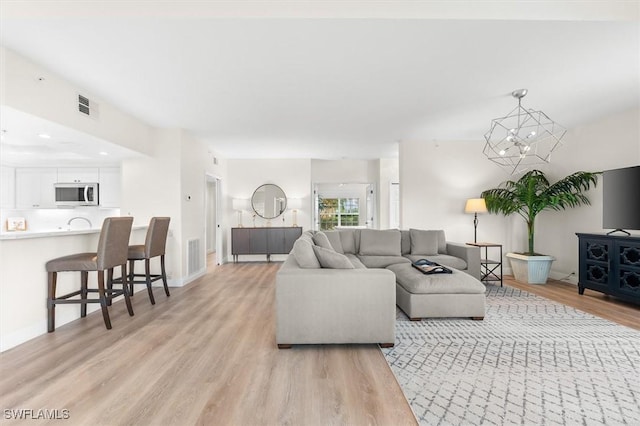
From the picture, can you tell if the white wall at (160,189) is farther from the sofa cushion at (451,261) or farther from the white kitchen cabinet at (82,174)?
the sofa cushion at (451,261)

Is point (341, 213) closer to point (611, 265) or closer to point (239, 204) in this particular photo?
point (239, 204)

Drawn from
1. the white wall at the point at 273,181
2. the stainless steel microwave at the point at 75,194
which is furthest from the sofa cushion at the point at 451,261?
the stainless steel microwave at the point at 75,194

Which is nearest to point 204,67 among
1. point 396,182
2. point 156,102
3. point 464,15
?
point 156,102

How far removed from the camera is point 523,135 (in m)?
5.18

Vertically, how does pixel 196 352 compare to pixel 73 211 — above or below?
below

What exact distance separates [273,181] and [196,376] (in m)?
5.59

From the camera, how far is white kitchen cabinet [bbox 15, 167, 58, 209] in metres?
5.41

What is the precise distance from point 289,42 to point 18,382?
3009 mm

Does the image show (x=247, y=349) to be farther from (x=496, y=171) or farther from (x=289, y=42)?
(x=496, y=171)

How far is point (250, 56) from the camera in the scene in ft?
8.67

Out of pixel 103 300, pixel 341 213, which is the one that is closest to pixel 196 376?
pixel 103 300

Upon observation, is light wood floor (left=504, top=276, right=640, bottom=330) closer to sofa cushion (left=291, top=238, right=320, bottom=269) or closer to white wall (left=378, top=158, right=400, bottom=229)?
sofa cushion (left=291, top=238, right=320, bottom=269)

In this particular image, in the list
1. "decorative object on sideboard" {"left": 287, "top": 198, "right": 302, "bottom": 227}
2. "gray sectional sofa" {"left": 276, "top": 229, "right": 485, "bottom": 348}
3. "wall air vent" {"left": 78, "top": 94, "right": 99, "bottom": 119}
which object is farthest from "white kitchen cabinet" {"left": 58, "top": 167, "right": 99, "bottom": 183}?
"gray sectional sofa" {"left": 276, "top": 229, "right": 485, "bottom": 348}

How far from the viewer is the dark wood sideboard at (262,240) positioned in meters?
6.89
